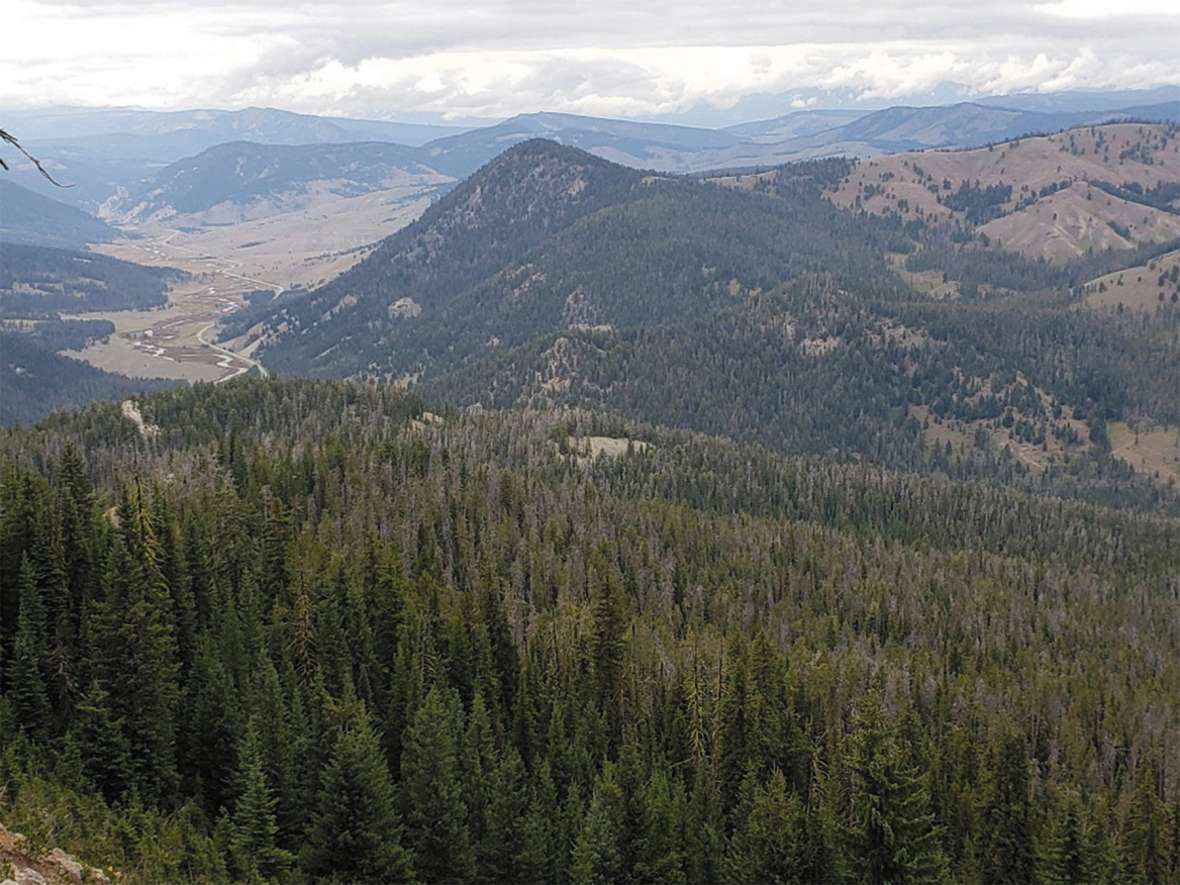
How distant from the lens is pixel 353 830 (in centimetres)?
5791

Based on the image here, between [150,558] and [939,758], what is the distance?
6903cm

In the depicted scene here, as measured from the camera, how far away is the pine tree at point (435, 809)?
62875mm

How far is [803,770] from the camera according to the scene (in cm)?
8719

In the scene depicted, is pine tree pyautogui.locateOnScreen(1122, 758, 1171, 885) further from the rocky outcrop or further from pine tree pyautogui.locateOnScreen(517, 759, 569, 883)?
the rocky outcrop

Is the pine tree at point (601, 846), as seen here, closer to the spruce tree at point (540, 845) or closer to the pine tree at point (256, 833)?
the spruce tree at point (540, 845)

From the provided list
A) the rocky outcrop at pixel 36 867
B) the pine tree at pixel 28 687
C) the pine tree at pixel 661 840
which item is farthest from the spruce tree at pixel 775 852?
the pine tree at pixel 28 687

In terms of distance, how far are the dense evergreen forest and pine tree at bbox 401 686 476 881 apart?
20 cm

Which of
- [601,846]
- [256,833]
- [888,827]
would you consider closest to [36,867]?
[256,833]

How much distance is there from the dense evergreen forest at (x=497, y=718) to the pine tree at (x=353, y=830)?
0.18 metres

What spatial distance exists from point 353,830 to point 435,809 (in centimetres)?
682

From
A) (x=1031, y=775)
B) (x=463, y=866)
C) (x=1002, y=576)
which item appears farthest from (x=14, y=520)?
(x=1002, y=576)

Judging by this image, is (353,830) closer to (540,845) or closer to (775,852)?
(540,845)

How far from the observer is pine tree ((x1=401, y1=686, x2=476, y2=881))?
62.9 m

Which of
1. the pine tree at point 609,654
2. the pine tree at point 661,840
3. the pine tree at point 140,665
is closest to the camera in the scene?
the pine tree at point 140,665
